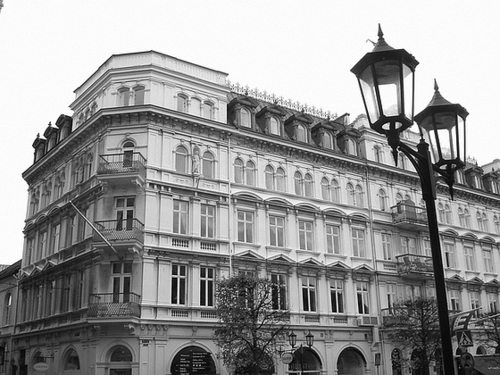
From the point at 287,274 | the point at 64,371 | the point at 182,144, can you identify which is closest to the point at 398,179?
the point at 287,274

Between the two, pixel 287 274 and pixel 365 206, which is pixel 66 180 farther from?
pixel 365 206

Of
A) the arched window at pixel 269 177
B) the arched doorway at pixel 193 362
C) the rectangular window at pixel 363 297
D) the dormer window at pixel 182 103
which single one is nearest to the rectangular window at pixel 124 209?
the dormer window at pixel 182 103

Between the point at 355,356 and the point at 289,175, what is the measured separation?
493 inches

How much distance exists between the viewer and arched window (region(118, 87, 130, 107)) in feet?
111

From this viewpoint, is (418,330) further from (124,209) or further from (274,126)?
(124,209)

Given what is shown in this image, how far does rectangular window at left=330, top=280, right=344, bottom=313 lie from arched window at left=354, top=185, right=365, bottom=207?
6.18 meters

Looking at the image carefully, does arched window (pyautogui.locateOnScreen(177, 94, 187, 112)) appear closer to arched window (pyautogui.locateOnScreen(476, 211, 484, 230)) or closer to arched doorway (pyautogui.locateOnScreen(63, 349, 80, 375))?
arched doorway (pyautogui.locateOnScreen(63, 349, 80, 375))

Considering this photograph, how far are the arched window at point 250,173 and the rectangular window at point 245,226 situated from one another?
2.03 meters

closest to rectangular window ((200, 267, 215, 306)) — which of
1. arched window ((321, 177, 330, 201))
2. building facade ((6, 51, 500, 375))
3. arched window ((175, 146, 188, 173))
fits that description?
building facade ((6, 51, 500, 375))

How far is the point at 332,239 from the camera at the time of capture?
3834cm

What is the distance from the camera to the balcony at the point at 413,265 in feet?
133

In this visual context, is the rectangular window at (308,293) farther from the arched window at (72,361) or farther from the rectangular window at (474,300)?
the rectangular window at (474,300)

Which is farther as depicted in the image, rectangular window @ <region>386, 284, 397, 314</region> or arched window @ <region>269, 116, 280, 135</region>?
rectangular window @ <region>386, 284, 397, 314</region>

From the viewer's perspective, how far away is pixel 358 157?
41.3m
